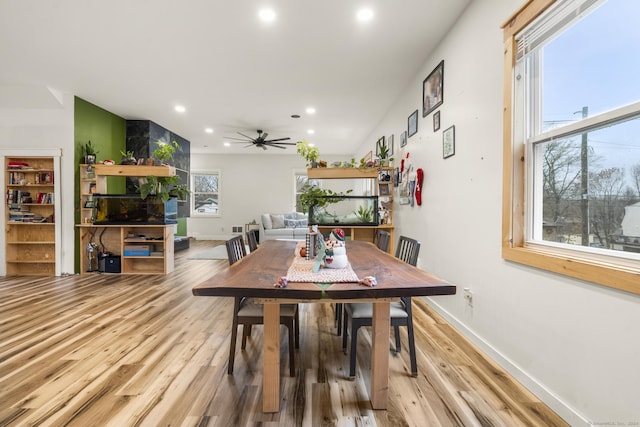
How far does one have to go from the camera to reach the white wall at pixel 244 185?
9.05m

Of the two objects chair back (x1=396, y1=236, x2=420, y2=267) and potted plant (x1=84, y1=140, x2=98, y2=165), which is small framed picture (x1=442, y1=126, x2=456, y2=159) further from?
potted plant (x1=84, y1=140, x2=98, y2=165)

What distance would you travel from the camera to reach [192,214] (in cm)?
903

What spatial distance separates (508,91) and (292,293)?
184 centimetres

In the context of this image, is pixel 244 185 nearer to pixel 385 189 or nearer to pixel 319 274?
pixel 385 189

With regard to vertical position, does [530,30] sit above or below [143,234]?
above

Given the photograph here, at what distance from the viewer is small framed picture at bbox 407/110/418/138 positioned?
12.2 feet

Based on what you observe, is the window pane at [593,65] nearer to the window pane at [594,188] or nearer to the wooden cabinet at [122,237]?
the window pane at [594,188]

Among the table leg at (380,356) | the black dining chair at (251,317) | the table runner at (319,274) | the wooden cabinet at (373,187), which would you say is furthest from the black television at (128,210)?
the table leg at (380,356)

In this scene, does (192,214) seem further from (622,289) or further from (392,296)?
(622,289)

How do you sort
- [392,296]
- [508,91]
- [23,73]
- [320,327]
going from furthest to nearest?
[23,73] → [320,327] → [508,91] → [392,296]

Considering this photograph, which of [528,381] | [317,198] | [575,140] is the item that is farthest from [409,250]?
[317,198]

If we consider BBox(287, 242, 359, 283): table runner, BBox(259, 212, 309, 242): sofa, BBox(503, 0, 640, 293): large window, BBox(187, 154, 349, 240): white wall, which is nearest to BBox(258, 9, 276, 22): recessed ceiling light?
BBox(503, 0, 640, 293): large window

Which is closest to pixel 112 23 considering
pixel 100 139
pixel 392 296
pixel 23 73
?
pixel 23 73

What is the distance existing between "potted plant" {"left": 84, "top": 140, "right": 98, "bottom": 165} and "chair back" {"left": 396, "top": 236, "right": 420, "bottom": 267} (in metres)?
4.87
